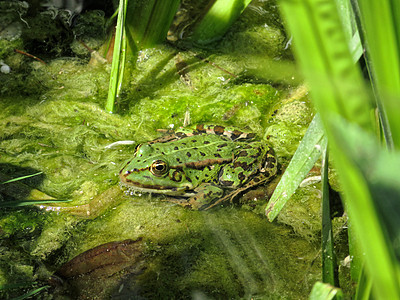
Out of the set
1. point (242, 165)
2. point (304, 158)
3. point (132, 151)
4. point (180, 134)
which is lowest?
point (132, 151)

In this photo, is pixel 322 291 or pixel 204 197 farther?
pixel 204 197

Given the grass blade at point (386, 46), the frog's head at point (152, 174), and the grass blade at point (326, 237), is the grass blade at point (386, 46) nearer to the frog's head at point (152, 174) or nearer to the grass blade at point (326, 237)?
the grass blade at point (326, 237)

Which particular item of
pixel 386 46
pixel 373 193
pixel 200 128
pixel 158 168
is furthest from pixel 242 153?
pixel 373 193

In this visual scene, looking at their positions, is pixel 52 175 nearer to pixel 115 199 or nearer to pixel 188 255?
pixel 115 199

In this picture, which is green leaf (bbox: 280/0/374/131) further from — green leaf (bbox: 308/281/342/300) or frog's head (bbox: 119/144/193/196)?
frog's head (bbox: 119/144/193/196)

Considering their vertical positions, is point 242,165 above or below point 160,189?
above

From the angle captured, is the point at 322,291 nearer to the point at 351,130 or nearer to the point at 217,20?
the point at 351,130

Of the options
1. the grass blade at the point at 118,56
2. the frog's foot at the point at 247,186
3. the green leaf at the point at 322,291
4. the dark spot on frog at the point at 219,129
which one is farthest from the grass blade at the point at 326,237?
the grass blade at the point at 118,56
